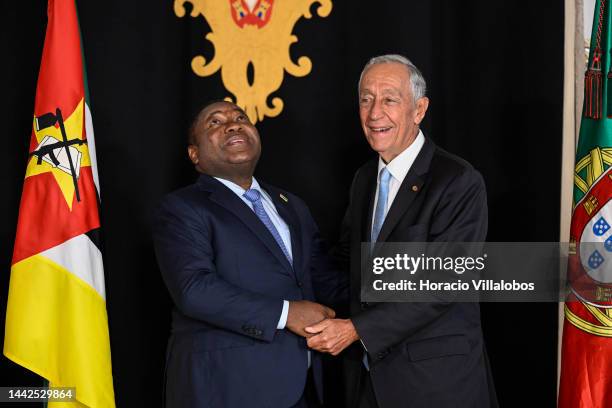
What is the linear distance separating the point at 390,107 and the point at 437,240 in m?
0.50

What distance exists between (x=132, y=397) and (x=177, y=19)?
69.5 inches

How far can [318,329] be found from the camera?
2432 millimetres

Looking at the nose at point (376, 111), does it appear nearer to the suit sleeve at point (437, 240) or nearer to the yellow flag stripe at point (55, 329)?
the suit sleeve at point (437, 240)

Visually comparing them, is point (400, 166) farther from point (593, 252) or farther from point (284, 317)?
point (593, 252)

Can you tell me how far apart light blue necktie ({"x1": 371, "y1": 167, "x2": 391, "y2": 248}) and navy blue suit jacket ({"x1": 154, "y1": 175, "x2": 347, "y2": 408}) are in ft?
1.02

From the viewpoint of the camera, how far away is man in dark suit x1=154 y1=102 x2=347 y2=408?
2371 mm

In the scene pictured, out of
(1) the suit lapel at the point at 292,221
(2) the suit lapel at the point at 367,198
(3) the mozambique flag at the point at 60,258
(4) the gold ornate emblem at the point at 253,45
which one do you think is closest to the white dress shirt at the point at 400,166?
(2) the suit lapel at the point at 367,198

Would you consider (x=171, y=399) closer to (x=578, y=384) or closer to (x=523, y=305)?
(x=578, y=384)

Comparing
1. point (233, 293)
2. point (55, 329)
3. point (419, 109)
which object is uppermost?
point (419, 109)

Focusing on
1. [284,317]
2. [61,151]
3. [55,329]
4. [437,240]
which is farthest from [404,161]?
[55,329]

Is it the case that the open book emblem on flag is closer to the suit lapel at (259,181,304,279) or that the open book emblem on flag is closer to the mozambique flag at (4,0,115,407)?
the mozambique flag at (4,0,115,407)

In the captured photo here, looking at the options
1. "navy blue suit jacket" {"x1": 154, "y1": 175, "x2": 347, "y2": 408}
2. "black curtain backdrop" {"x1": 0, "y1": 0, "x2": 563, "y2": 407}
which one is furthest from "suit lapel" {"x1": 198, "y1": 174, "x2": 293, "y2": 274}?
"black curtain backdrop" {"x1": 0, "y1": 0, "x2": 563, "y2": 407}

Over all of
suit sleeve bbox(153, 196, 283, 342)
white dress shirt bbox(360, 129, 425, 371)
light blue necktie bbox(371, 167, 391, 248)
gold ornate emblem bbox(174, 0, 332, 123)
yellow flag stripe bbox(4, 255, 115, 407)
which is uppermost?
gold ornate emblem bbox(174, 0, 332, 123)

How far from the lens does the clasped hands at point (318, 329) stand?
2424mm
